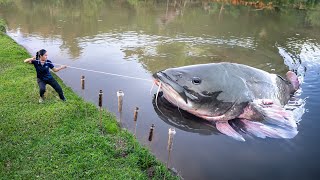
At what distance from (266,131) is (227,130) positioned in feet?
3.60

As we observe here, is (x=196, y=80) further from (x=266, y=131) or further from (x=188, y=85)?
(x=266, y=131)

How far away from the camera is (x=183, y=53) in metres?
16.3

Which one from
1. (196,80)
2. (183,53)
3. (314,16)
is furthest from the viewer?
(314,16)

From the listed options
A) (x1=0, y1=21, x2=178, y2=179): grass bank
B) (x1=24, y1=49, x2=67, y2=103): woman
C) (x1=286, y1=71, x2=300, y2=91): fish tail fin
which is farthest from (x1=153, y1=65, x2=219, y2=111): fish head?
(x1=286, y1=71, x2=300, y2=91): fish tail fin

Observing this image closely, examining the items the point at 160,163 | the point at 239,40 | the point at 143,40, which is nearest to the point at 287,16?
the point at 239,40

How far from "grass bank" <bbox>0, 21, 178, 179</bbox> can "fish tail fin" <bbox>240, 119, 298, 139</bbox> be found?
333cm

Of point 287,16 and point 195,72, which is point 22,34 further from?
point 287,16

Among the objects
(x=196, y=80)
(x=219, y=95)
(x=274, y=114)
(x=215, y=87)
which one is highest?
(x=196, y=80)

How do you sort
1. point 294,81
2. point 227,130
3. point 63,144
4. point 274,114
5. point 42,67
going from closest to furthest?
point 63,144 < point 42,67 < point 227,130 < point 274,114 < point 294,81

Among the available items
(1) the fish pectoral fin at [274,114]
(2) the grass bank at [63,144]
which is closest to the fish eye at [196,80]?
(1) the fish pectoral fin at [274,114]

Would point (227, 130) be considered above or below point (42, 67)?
below

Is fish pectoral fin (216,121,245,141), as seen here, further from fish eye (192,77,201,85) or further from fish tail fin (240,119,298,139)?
fish eye (192,77,201,85)

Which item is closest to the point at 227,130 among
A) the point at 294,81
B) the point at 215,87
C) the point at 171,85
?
the point at 215,87

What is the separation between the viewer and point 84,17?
77.6 ft
